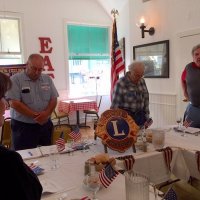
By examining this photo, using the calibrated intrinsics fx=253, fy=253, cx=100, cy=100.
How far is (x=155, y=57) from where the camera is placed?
5.14m

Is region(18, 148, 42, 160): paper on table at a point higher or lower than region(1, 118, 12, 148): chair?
higher

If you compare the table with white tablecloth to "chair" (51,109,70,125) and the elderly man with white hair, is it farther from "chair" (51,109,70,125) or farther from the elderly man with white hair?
"chair" (51,109,70,125)

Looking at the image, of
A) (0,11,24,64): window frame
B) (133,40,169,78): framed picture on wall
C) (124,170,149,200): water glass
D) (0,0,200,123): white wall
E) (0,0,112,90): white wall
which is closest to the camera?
(124,170,149,200): water glass

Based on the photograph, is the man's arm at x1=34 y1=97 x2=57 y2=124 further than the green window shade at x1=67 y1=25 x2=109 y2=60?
No

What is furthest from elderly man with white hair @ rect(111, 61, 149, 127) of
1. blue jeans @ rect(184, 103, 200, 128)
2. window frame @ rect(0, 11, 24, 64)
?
window frame @ rect(0, 11, 24, 64)

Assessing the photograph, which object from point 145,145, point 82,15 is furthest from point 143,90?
point 82,15

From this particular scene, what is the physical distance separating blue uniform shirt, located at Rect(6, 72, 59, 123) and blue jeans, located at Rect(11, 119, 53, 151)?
0.21ft

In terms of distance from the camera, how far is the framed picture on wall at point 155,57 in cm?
488

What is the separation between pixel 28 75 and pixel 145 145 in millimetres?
1478

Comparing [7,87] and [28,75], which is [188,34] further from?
[7,87]

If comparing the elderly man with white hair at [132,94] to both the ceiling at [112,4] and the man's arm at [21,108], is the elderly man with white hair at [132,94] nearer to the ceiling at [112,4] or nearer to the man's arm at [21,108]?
the man's arm at [21,108]

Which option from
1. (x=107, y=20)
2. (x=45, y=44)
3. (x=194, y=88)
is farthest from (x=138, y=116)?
(x=107, y=20)

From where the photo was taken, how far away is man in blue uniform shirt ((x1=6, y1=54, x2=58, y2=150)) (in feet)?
8.60

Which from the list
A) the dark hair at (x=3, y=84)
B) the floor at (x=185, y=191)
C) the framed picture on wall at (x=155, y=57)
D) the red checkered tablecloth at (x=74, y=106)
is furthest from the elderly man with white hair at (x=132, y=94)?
the red checkered tablecloth at (x=74, y=106)
